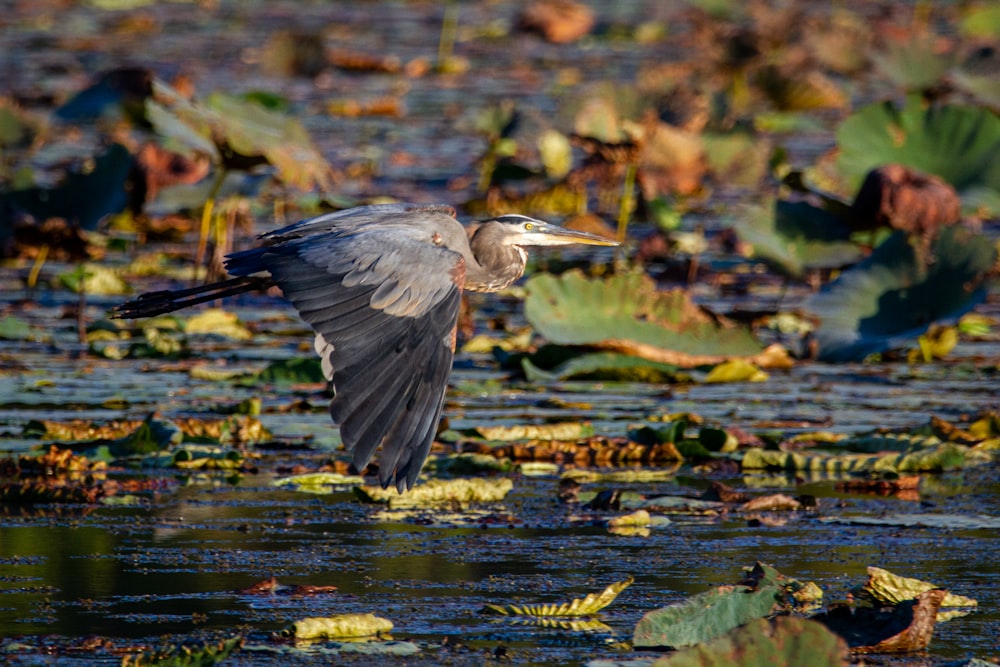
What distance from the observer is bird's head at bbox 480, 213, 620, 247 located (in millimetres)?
6566

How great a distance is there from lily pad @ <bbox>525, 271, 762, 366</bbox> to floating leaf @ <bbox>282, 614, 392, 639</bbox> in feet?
11.8

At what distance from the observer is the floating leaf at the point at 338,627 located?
4020mm

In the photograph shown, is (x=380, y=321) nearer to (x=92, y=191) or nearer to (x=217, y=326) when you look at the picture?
(x=217, y=326)

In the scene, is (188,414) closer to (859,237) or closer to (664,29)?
(859,237)

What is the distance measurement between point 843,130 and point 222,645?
6459mm

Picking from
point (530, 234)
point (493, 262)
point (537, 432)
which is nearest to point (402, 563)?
point (537, 432)

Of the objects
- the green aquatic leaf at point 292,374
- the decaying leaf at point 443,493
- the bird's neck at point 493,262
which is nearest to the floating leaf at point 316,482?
the decaying leaf at point 443,493

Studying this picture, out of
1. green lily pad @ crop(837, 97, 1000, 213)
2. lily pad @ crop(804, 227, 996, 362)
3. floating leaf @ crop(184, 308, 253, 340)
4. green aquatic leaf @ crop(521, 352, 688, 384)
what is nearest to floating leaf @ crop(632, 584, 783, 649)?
green aquatic leaf @ crop(521, 352, 688, 384)

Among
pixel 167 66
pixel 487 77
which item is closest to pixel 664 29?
pixel 487 77

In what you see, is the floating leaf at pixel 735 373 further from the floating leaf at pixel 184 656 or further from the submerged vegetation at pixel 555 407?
the floating leaf at pixel 184 656

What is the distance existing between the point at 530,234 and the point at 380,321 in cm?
176

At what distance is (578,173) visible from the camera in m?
11.3

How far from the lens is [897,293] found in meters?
7.91

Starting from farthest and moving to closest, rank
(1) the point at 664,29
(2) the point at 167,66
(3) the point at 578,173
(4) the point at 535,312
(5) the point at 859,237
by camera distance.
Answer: (1) the point at 664,29 < (2) the point at 167,66 < (3) the point at 578,173 < (5) the point at 859,237 < (4) the point at 535,312
